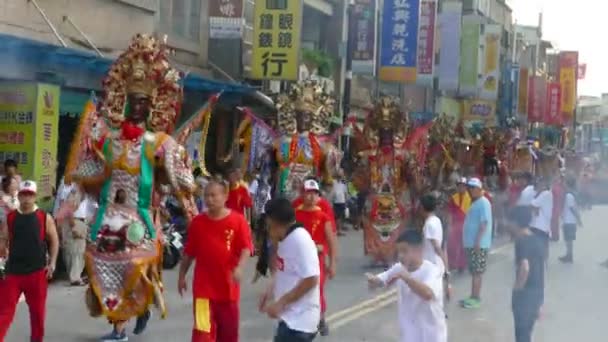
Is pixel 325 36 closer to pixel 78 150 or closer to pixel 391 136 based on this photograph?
pixel 391 136

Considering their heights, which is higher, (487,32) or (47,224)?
(487,32)

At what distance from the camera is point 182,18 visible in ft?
73.5

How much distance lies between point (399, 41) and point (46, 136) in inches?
628

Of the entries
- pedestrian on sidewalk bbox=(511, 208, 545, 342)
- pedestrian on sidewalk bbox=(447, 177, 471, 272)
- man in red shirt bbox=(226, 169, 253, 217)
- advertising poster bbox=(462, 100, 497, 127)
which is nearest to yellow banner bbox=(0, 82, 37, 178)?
man in red shirt bbox=(226, 169, 253, 217)

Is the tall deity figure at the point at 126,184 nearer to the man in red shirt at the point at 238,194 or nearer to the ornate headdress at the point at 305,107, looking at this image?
the ornate headdress at the point at 305,107

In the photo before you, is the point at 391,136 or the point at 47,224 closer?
the point at 47,224

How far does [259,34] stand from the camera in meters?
21.5

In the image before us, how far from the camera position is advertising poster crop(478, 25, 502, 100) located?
133 feet

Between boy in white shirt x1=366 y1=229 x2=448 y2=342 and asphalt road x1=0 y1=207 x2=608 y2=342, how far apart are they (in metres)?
3.23

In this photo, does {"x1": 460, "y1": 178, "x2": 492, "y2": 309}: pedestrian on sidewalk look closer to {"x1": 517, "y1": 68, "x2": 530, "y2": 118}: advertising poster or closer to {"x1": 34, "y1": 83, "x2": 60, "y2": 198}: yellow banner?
{"x1": 34, "y1": 83, "x2": 60, "y2": 198}: yellow banner

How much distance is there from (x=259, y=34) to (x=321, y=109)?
28.9ft

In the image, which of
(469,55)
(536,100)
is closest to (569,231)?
(469,55)

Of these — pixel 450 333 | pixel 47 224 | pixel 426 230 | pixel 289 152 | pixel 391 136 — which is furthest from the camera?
pixel 391 136

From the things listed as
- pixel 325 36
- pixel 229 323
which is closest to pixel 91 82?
pixel 229 323
